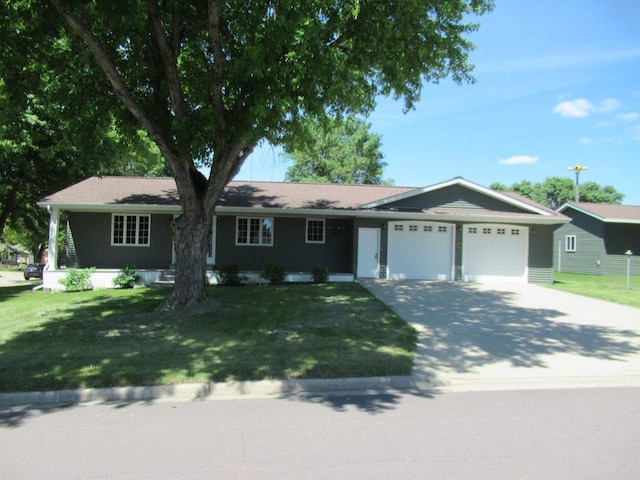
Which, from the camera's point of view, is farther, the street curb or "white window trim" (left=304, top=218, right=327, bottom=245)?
"white window trim" (left=304, top=218, right=327, bottom=245)

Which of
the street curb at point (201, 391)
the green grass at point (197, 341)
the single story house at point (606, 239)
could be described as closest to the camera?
the street curb at point (201, 391)

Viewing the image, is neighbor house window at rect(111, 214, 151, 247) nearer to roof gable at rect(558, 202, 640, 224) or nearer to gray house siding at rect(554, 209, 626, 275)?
gray house siding at rect(554, 209, 626, 275)

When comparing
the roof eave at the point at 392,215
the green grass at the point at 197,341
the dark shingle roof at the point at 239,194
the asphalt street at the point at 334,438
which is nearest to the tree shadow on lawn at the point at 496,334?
the green grass at the point at 197,341

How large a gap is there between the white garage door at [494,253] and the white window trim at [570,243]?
35.4 ft

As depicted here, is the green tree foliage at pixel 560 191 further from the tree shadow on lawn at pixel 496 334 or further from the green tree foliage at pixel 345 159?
the tree shadow on lawn at pixel 496 334

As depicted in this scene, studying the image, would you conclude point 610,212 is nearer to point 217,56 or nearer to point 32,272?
point 217,56

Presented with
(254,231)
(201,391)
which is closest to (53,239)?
(254,231)

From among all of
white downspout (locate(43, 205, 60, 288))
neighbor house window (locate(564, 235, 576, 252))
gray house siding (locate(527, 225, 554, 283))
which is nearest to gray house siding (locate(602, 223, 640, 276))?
neighbor house window (locate(564, 235, 576, 252))

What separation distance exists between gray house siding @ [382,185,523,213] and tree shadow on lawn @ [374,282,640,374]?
209 inches

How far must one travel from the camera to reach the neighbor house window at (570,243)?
27.2 meters

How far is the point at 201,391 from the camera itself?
5.71 m

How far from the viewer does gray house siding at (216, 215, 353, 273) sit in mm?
18344

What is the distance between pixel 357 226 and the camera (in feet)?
58.2

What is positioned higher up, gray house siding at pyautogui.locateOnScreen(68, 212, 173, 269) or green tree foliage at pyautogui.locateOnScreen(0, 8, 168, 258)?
green tree foliage at pyautogui.locateOnScreen(0, 8, 168, 258)
